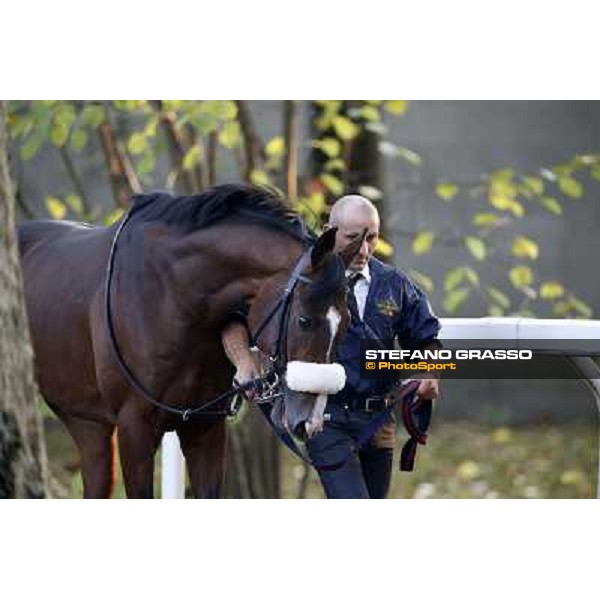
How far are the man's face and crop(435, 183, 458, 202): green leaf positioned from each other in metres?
0.41

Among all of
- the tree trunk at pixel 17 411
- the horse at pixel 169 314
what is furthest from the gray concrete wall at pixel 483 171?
the tree trunk at pixel 17 411

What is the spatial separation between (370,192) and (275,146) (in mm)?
382

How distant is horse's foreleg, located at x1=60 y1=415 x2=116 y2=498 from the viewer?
6066 mm

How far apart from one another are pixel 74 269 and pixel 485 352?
1427 millimetres

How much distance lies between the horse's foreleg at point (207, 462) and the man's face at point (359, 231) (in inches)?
28.9

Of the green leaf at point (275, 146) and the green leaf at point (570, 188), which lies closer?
the green leaf at point (570, 188)

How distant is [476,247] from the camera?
20.2 feet

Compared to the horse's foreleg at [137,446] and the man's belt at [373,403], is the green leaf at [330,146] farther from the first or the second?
the horse's foreleg at [137,446]

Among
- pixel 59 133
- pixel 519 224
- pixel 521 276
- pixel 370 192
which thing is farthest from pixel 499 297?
pixel 59 133

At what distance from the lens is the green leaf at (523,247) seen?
6.17 metres

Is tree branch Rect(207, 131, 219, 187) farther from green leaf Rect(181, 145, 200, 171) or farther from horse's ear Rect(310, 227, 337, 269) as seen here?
horse's ear Rect(310, 227, 337, 269)

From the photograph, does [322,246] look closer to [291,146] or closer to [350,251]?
[350,251]
